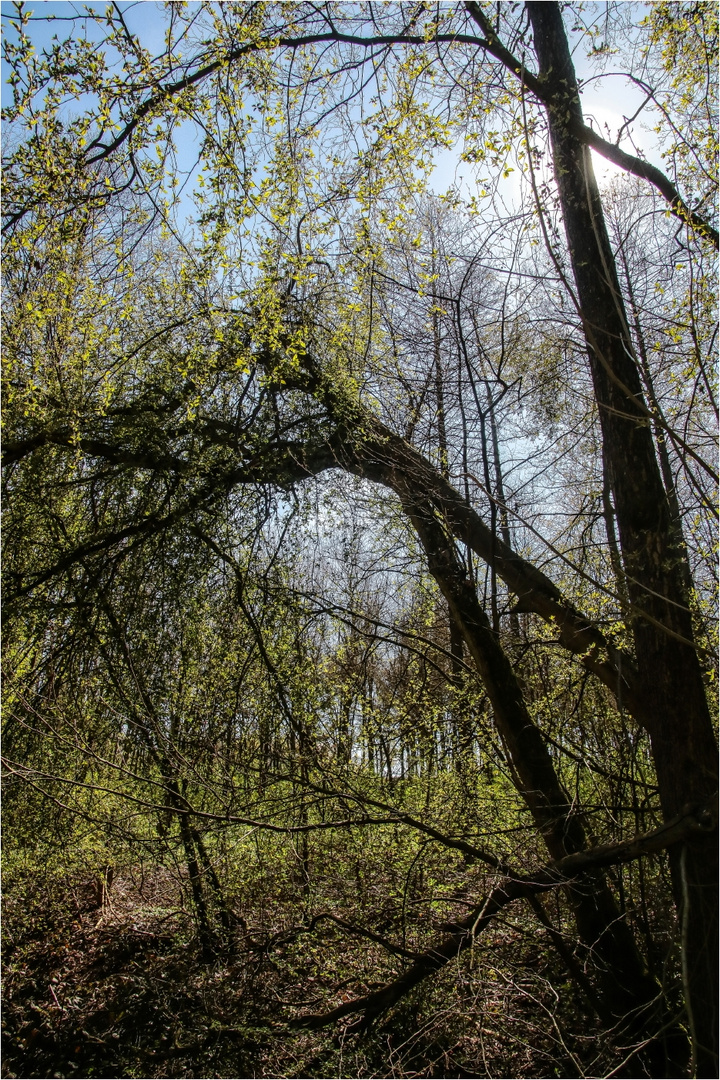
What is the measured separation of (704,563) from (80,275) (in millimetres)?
3441

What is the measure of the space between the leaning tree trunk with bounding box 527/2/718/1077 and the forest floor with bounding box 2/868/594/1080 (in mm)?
688

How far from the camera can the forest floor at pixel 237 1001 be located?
289 cm

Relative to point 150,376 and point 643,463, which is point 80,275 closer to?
point 150,376

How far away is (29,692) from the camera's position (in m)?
3.58

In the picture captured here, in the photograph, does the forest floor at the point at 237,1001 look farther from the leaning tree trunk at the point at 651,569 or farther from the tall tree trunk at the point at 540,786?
the leaning tree trunk at the point at 651,569

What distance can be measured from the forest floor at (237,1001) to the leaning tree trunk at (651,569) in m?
0.69

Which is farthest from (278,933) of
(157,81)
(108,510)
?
(157,81)

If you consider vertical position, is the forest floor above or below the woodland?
below

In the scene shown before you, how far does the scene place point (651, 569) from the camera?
245 cm

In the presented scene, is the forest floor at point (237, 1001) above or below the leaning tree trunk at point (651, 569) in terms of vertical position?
below

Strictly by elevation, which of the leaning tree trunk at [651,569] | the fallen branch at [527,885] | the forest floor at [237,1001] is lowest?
the forest floor at [237,1001]

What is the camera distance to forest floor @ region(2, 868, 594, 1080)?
2.89 m

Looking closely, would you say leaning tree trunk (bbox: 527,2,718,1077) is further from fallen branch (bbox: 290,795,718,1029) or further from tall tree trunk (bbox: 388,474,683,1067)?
tall tree trunk (bbox: 388,474,683,1067)

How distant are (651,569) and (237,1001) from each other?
313cm
